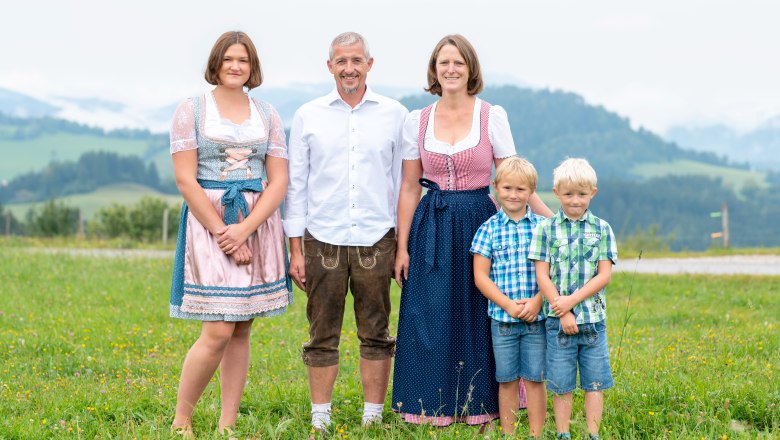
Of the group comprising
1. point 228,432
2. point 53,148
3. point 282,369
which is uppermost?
point 53,148

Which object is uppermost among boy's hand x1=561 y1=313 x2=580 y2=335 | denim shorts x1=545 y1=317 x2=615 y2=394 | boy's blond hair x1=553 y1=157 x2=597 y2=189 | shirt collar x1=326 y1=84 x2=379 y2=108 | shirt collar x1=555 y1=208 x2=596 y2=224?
shirt collar x1=326 y1=84 x2=379 y2=108

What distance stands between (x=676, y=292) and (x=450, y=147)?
7.89m

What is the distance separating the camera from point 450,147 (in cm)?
479

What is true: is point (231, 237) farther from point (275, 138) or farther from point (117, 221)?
point (117, 221)

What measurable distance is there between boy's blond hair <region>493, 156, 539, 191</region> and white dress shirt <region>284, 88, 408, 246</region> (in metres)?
0.68

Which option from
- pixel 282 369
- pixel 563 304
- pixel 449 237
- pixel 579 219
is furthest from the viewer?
pixel 282 369

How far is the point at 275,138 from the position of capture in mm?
4816

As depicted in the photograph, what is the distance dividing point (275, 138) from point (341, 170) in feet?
1.36

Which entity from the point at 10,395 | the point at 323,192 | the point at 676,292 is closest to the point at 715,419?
the point at 323,192

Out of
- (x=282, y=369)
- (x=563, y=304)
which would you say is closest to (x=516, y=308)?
(x=563, y=304)

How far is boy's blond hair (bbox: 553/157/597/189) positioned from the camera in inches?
172

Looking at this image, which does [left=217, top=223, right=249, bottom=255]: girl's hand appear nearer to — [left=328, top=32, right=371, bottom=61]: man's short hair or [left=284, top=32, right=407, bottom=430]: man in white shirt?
[left=284, top=32, right=407, bottom=430]: man in white shirt

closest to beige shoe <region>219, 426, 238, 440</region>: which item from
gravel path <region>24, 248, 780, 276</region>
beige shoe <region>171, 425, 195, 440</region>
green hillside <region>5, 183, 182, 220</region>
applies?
beige shoe <region>171, 425, 195, 440</region>

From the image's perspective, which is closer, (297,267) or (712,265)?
(297,267)
